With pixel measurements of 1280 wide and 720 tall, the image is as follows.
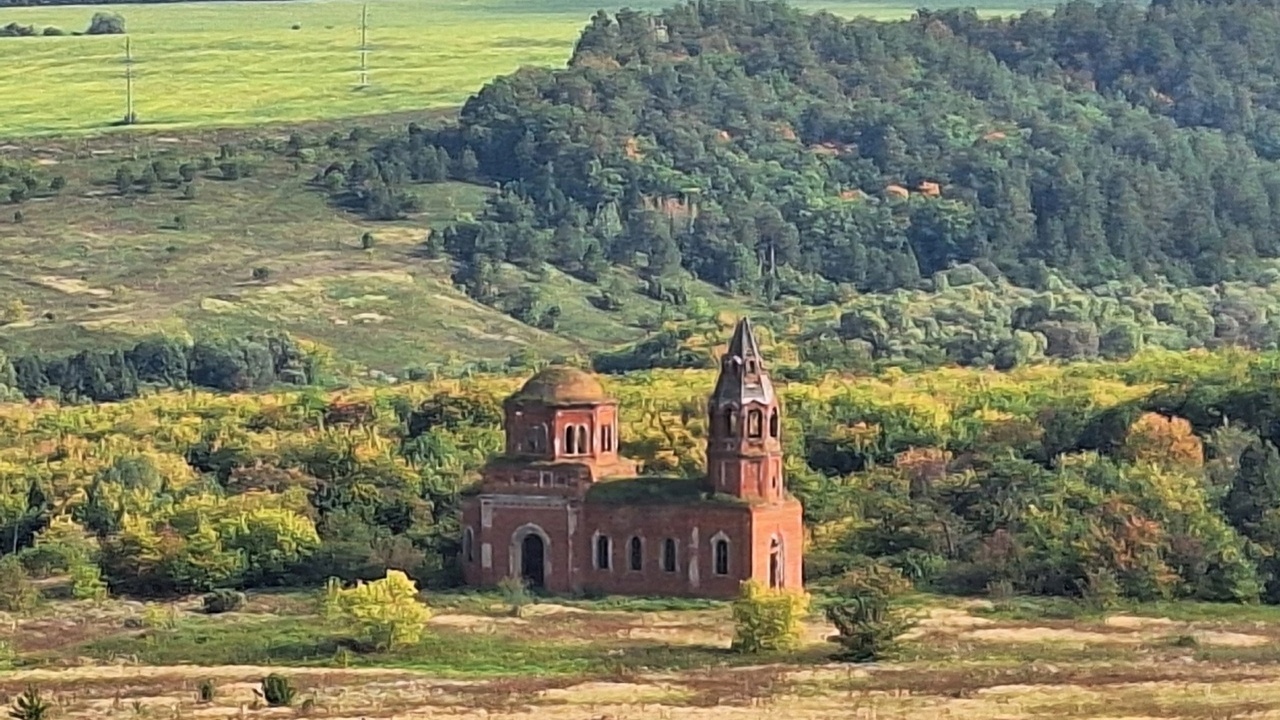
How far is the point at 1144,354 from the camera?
167375 millimetres

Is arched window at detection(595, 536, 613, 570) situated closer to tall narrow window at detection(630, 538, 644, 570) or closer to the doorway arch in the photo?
tall narrow window at detection(630, 538, 644, 570)

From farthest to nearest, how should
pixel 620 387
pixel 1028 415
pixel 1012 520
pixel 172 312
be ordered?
pixel 172 312, pixel 620 387, pixel 1028 415, pixel 1012 520

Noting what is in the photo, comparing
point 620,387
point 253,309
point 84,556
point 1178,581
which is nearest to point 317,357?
point 253,309

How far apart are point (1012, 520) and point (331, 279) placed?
8015 cm

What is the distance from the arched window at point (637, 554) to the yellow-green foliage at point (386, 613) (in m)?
9.48

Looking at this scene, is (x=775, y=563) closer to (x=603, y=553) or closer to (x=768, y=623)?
(x=603, y=553)

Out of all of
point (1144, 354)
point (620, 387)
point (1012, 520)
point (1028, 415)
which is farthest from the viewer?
point (1144, 354)

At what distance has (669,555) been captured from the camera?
109m

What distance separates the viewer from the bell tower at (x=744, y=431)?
357ft

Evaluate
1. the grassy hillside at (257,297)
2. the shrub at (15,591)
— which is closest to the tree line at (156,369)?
the grassy hillside at (257,297)

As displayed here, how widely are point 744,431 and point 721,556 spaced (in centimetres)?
350

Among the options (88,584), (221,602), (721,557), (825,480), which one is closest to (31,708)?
(221,602)

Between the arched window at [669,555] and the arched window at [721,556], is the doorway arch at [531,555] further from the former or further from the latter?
the arched window at [721,556]

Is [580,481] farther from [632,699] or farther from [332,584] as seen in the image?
[632,699]
